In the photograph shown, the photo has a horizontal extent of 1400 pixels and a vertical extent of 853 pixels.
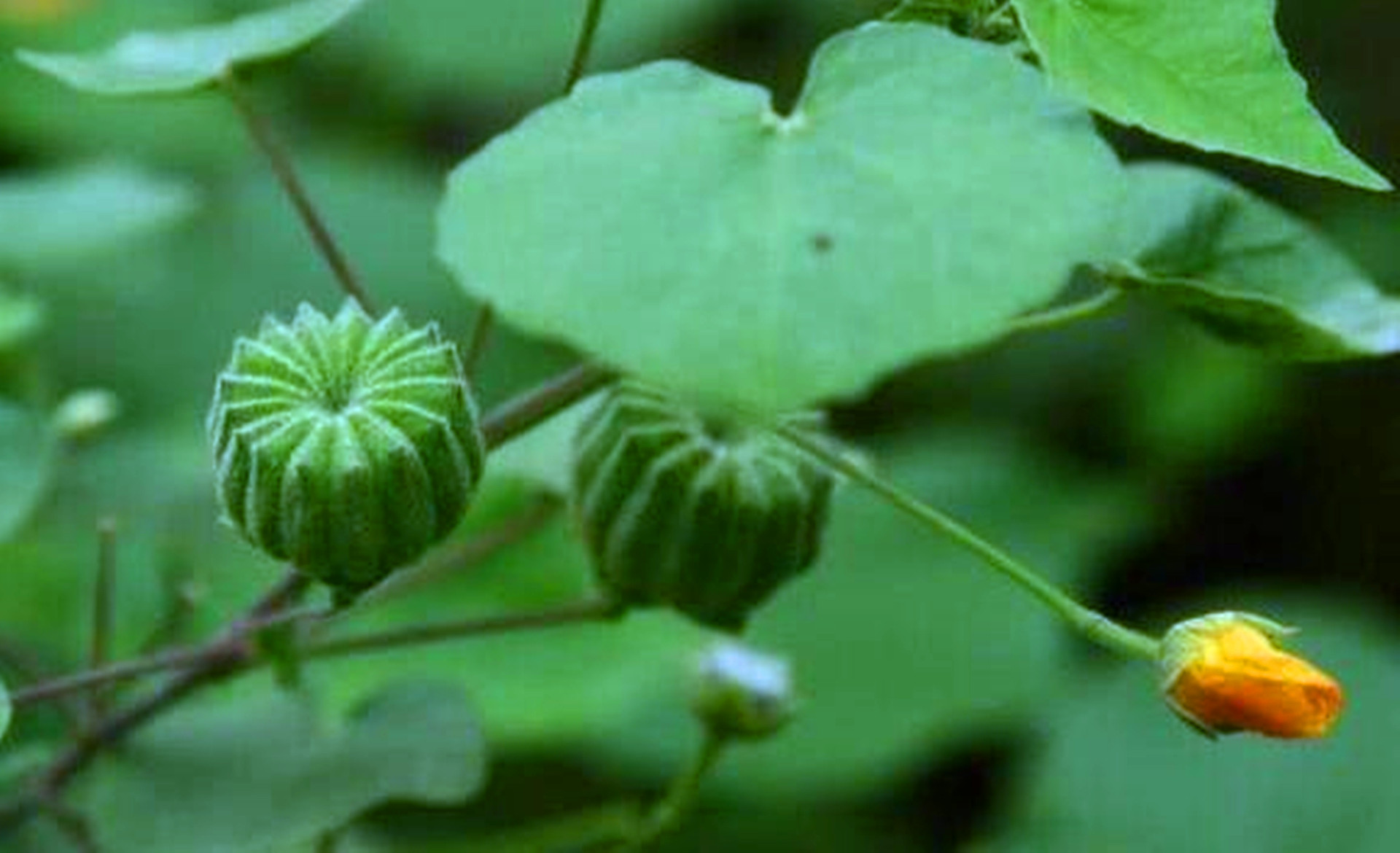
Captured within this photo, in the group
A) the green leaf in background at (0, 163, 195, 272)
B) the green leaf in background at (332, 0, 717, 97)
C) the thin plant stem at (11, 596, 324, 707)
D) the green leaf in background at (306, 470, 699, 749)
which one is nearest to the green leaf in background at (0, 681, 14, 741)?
the thin plant stem at (11, 596, 324, 707)

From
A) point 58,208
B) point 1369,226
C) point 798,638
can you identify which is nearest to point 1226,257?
point 58,208

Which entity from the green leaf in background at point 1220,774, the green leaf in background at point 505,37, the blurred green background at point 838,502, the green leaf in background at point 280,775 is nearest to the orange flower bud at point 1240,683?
the green leaf in background at point 280,775

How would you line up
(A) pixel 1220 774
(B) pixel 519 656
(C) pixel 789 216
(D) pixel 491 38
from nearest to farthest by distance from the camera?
(C) pixel 789 216, (B) pixel 519 656, (A) pixel 1220 774, (D) pixel 491 38

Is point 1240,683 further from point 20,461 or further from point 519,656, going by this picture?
point 519,656

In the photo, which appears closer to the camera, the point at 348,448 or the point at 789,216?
the point at 789,216

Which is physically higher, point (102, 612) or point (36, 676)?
point (102, 612)

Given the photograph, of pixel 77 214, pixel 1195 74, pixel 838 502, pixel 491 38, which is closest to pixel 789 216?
pixel 1195 74

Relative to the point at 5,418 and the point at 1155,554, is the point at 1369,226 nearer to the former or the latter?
the point at 1155,554

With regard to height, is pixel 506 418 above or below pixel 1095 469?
above
